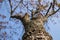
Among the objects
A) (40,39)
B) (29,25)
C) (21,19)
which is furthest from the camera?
(21,19)

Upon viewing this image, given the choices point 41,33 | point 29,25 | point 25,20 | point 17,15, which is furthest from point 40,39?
point 17,15

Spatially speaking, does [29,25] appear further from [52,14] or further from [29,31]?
[52,14]

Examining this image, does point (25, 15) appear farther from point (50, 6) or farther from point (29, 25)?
point (50, 6)

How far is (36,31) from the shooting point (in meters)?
6.09

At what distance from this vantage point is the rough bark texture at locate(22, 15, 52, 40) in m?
5.97

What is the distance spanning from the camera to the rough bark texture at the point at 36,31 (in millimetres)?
5971

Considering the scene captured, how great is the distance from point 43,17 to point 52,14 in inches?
27.5

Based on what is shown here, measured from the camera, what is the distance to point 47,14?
7172 mm

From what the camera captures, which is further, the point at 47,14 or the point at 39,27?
the point at 47,14

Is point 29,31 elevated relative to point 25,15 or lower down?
lower down

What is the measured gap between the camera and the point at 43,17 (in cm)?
680

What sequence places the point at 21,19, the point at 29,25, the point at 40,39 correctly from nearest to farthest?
the point at 40,39
the point at 29,25
the point at 21,19

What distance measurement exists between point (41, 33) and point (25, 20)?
113 centimetres

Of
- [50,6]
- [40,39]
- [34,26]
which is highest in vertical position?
[50,6]
